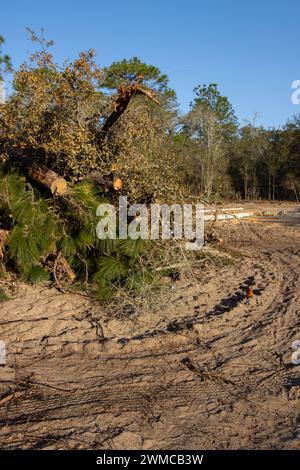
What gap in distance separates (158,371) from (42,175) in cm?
282

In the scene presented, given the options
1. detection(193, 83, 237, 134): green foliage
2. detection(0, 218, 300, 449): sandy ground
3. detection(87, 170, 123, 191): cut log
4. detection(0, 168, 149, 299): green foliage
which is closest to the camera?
detection(0, 218, 300, 449): sandy ground

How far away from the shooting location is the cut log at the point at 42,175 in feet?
17.4

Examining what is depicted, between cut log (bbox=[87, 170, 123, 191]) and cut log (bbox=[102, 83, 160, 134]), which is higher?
cut log (bbox=[102, 83, 160, 134])

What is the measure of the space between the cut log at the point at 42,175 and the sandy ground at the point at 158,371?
125 cm

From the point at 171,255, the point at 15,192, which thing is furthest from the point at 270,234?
the point at 15,192

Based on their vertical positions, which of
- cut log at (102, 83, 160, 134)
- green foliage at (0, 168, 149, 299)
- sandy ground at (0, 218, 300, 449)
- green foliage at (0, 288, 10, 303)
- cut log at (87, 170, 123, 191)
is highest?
cut log at (102, 83, 160, 134)

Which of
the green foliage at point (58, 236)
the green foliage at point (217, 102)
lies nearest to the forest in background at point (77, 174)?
the green foliage at point (58, 236)

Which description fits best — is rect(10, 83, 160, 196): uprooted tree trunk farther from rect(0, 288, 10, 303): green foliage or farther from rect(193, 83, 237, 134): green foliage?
rect(193, 83, 237, 134): green foliage

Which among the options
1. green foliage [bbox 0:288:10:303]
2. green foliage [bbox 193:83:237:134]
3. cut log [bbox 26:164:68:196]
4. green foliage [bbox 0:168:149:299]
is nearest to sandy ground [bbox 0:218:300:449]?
green foliage [bbox 0:288:10:303]

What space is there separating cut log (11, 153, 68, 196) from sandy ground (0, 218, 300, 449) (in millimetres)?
1246

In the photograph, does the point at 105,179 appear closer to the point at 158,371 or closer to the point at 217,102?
the point at 158,371

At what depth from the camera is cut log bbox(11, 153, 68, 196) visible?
208 inches

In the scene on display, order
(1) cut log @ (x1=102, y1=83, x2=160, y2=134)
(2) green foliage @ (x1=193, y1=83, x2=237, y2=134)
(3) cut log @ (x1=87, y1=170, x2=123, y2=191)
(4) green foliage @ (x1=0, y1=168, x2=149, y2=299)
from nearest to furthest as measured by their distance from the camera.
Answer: (4) green foliage @ (x1=0, y1=168, x2=149, y2=299) → (1) cut log @ (x1=102, y1=83, x2=160, y2=134) → (3) cut log @ (x1=87, y1=170, x2=123, y2=191) → (2) green foliage @ (x1=193, y1=83, x2=237, y2=134)

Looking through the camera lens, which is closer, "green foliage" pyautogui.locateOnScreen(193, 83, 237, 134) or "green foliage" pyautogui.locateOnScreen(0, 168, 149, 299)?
"green foliage" pyautogui.locateOnScreen(0, 168, 149, 299)
